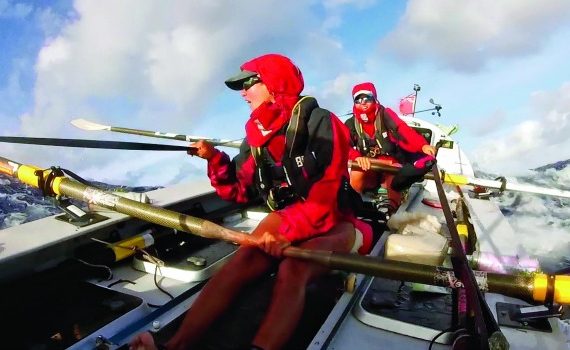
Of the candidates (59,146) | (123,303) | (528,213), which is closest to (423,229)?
(123,303)

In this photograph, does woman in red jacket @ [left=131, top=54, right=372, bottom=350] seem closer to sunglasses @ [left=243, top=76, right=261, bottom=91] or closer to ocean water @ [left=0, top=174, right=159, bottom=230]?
sunglasses @ [left=243, top=76, right=261, bottom=91]

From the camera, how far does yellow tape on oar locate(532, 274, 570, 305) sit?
1.72 meters

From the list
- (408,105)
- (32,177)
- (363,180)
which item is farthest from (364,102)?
(32,177)

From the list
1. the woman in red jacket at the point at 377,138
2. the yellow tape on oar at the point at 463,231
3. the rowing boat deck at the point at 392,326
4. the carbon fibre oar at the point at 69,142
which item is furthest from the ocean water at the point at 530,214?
the woman in red jacket at the point at 377,138

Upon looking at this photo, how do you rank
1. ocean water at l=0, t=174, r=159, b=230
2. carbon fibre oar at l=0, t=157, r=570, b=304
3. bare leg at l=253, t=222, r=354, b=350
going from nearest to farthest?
carbon fibre oar at l=0, t=157, r=570, b=304 → bare leg at l=253, t=222, r=354, b=350 → ocean water at l=0, t=174, r=159, b=230

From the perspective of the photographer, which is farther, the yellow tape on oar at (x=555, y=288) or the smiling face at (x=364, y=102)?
the smiling face at (x=364, y=102)

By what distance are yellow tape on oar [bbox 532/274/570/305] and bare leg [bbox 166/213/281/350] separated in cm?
148

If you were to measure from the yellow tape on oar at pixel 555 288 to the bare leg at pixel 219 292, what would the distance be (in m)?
1.48

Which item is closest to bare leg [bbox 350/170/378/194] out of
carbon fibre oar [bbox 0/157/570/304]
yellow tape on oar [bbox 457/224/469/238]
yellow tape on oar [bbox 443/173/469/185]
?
yellow tape on oar [bbox 443/173/469/185]

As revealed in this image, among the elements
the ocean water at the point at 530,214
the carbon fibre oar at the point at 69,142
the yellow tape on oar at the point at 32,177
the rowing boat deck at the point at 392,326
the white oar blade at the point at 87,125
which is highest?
the white oar blade at the point at 87,125

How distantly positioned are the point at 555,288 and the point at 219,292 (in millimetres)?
1618

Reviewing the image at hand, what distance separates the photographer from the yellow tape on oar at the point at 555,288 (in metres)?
1.72

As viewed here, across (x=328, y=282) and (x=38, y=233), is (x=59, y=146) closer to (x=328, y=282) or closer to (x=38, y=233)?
(x=38, y=233)

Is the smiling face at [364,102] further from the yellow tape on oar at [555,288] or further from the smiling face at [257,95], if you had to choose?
the yellow tape on oar at [555,288]
